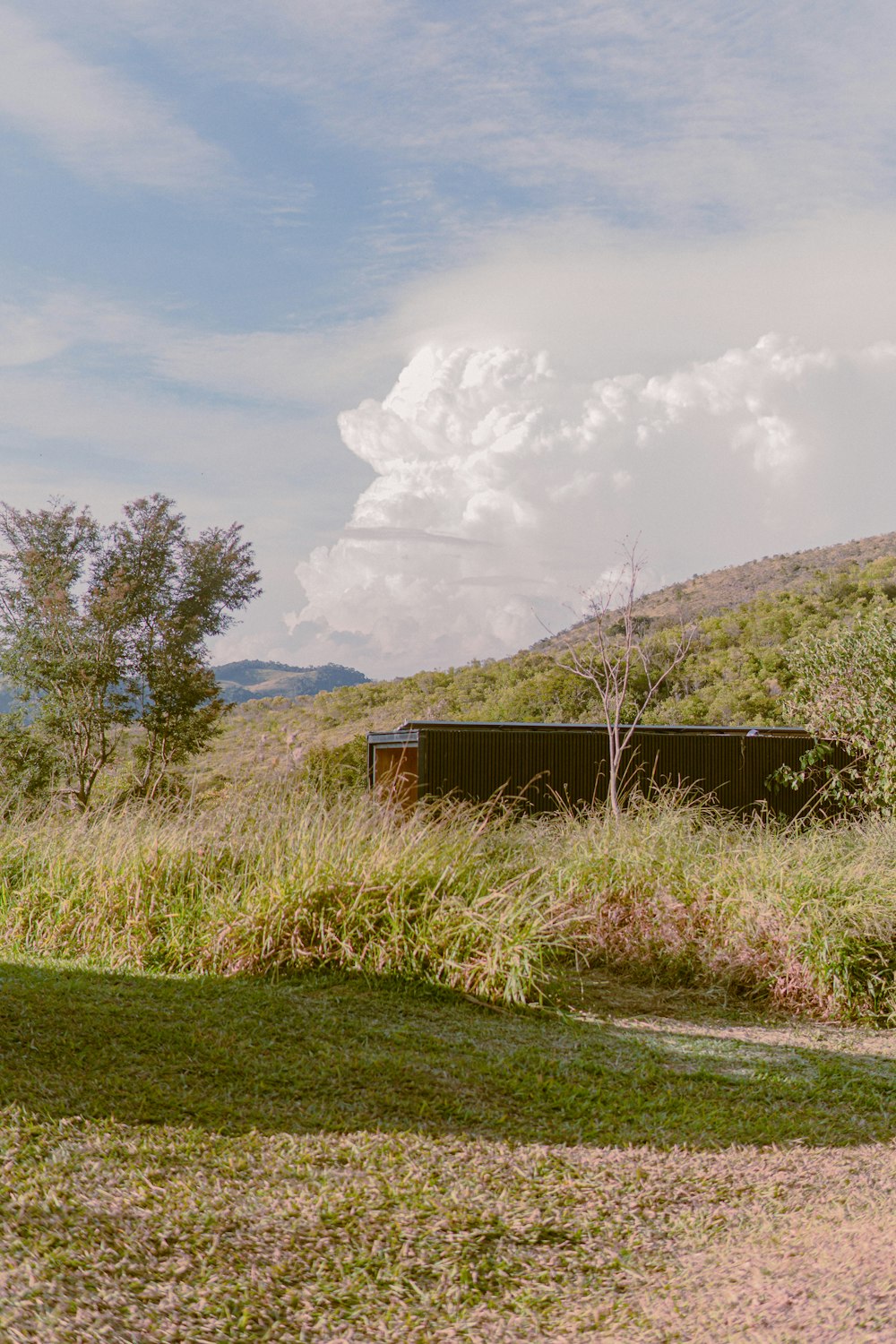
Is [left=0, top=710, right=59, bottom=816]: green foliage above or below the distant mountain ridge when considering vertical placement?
below

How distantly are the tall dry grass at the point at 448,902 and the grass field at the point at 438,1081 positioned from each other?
0.07ft

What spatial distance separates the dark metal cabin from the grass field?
389 centimetres

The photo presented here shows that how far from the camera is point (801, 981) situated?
5277mm

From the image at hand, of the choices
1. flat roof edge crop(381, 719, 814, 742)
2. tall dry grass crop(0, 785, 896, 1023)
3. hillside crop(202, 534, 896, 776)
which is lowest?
tall dry grass crop(0, 785, 896, 1023)

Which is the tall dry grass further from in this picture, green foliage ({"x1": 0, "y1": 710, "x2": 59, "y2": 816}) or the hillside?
the hillside

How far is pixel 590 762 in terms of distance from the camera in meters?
11.0

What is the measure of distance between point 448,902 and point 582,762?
19.8ft

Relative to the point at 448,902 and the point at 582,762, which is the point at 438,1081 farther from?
the point at 582,762

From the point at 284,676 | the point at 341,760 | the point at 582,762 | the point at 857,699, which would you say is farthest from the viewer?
the point at 284,676

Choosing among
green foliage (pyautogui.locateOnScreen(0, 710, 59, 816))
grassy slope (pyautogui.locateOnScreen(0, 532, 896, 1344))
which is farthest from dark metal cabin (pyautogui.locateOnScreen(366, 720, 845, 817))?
green foliage (pyautogui.locateOnScreen(0, 710, 59, 816))

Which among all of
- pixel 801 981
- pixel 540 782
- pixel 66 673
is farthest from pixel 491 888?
pixel 66 673

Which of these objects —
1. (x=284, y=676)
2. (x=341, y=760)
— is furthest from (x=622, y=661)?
(x=284, y=676)

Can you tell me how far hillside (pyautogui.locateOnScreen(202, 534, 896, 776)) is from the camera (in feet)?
61.7

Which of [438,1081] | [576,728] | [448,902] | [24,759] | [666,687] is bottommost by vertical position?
[438,1081]
